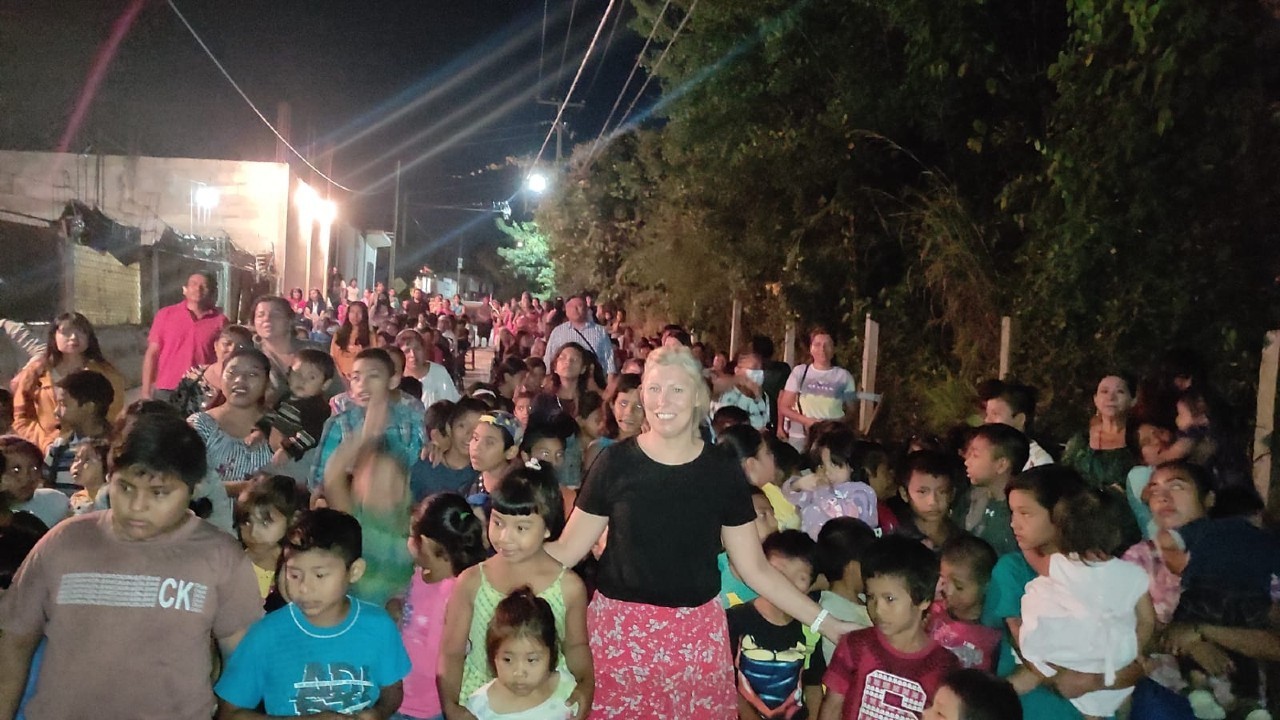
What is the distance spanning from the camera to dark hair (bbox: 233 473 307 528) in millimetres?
4441

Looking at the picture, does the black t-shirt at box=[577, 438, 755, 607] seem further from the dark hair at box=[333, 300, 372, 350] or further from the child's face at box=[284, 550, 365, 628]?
the dark hair at box=[333, 300, 372, 350]

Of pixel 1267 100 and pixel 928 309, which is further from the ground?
pixel 1267 100

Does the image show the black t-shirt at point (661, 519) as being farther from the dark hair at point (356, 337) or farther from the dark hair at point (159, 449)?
the dark hair at point (356, 337)

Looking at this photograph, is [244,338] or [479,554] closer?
[479,554]

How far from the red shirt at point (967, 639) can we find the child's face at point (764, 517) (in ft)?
3.30

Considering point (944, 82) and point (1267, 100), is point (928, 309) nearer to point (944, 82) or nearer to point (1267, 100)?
point (944, 82)

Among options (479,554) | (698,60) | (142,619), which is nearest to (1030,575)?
(479,554)

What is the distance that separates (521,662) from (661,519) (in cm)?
69

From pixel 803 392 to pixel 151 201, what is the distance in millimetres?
28220

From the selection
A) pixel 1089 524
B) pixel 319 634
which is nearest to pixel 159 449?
pixel 319 634

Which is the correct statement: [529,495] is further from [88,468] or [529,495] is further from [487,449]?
[88,468]

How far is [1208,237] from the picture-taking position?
714 cm

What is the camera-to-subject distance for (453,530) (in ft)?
14.1

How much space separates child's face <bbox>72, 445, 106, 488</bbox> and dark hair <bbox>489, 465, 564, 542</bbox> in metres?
2.56
